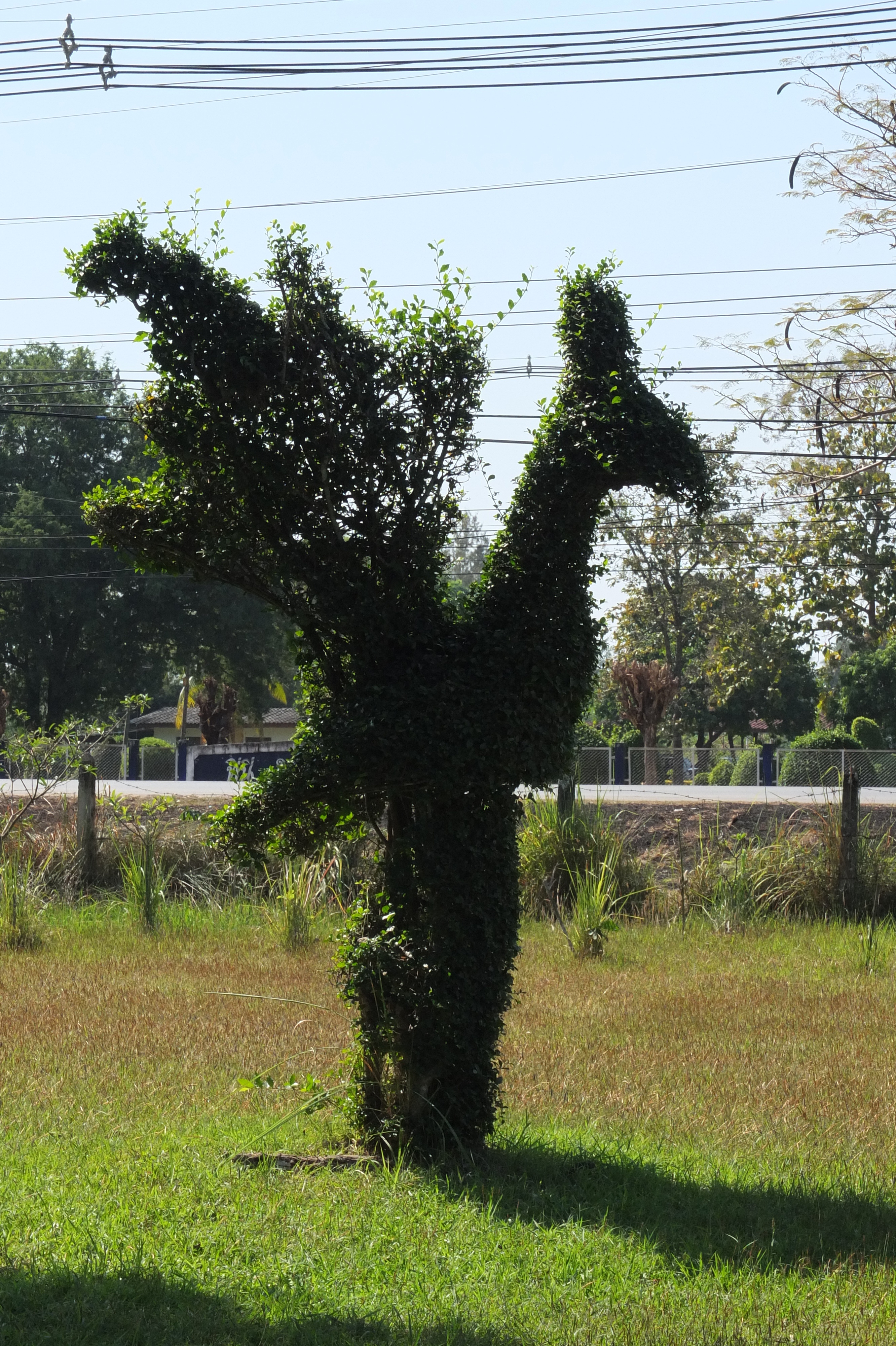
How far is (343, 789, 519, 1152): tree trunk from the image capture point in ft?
19.2

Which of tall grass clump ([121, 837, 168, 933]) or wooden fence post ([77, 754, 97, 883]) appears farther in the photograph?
wooden fence post ([77, 754, 97, 883])

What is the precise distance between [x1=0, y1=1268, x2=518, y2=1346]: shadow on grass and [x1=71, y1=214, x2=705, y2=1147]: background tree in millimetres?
1799

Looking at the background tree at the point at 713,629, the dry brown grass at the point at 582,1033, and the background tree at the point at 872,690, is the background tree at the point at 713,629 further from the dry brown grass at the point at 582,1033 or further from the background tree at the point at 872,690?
the dry brown grass at the point at 582,1033

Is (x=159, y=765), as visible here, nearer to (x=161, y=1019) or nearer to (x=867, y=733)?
(x=867, y=733)

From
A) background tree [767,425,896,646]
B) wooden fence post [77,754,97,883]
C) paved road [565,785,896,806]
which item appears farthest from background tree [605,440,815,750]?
wooden fence post [77,754,97,883]

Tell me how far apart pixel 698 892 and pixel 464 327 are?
9187 mm

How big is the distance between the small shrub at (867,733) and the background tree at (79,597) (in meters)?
17.6

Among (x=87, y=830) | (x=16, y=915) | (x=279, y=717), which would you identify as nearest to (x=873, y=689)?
(x=87, y=830)

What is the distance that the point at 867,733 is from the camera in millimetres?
31516

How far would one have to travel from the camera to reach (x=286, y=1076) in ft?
24.5

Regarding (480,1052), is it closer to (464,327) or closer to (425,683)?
(425,683)

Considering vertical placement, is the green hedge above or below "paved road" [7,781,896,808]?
above

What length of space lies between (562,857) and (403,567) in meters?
8.34

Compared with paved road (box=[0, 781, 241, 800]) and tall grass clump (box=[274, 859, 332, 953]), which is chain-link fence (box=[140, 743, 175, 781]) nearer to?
paved road (box=[0, 781, 241, 800])
